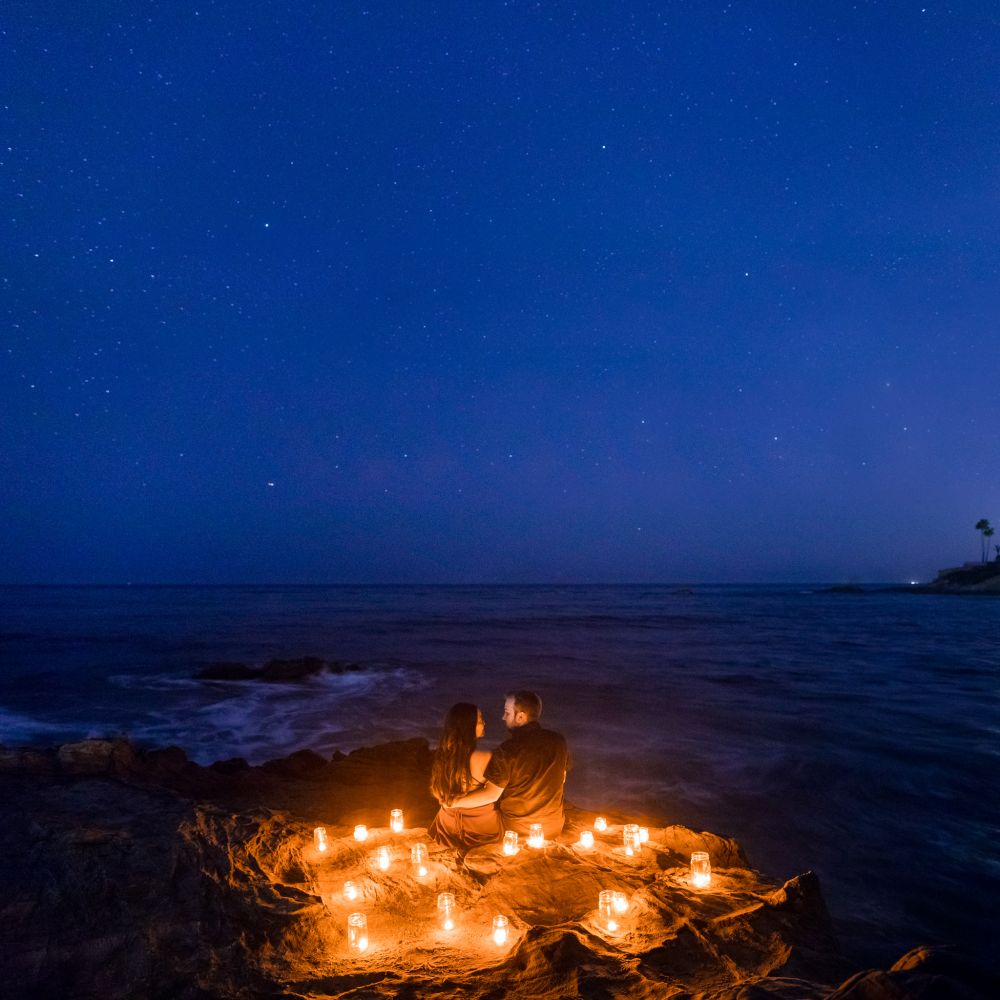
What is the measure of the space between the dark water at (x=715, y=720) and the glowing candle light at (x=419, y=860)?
13.2ft

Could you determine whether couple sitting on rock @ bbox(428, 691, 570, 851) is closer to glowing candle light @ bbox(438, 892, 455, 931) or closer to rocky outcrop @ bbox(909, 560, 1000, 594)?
glowing candle light @ bbox(438, 892, 455, 931)

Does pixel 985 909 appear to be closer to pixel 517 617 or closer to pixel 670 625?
pixel 670 625

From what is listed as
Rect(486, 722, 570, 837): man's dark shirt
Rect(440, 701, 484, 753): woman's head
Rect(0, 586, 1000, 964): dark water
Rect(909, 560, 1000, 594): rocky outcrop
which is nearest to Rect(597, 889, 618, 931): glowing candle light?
Rect(486, 722, 570, 837): man's dark shirt

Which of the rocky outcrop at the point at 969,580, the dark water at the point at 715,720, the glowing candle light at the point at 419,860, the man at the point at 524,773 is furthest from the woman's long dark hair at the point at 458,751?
the rocky outcrop at the point at 969,580

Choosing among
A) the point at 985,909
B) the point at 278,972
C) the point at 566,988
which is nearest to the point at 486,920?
the point at 566,988

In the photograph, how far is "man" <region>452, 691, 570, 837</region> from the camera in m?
5.75

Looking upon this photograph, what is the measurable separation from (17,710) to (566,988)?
19.7 meters

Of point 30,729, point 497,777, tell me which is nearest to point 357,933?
point 497,777

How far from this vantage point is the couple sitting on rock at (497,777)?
575cm

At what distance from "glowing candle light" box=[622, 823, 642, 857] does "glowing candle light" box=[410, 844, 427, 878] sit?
1.79 m

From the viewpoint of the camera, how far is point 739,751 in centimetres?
1320

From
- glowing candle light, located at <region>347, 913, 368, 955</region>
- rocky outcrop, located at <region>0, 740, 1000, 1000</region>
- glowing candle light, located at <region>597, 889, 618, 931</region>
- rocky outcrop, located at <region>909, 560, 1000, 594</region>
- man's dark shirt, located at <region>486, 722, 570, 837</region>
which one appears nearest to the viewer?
rocky outcrop, located at <region>0, 740, 1000, 1000</region>

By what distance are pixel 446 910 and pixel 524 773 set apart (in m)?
1.40

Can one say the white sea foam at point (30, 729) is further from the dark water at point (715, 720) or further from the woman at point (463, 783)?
the woman at point (463, 783)
